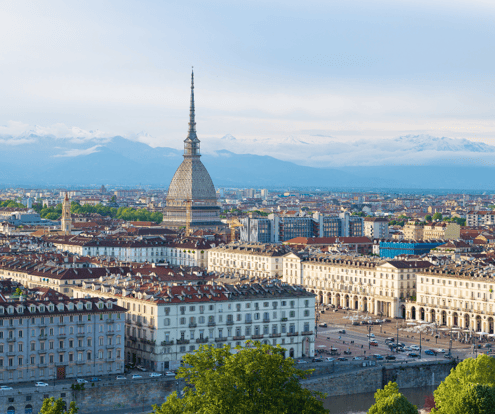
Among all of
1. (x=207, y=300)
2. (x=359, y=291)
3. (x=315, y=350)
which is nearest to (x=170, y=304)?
(x=207, y=300)

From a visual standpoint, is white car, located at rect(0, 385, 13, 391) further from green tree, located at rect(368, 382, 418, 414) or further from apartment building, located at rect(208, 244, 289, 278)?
apartment building, located at rect(208, 244, 289, 278)

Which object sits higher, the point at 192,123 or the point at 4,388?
the point at 192,123

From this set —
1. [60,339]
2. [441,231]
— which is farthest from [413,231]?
[60,339]

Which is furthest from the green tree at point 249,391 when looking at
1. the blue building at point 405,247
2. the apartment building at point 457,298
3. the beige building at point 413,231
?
the beige building at point 413,231

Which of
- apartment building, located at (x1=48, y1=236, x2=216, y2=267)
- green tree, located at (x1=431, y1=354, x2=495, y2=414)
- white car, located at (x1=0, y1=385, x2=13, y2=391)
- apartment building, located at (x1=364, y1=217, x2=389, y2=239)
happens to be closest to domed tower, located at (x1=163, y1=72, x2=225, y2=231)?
apartment building, located at (x1=364, y1=217, x2=389, y2=239)

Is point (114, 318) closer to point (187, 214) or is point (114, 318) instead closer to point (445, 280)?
point (445, 280)

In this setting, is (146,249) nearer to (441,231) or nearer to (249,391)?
(441,231)
